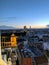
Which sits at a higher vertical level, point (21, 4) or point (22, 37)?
point (21, 4)

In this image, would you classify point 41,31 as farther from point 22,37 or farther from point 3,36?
point 3,36

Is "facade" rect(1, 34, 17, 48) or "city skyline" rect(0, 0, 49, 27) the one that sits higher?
"city skyline" rect(0, 0, 49, 27)

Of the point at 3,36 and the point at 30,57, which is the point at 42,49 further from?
the point at 3,36

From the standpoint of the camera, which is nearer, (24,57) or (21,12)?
(24,57)

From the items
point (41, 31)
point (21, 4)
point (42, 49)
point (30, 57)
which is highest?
point (21, 4)

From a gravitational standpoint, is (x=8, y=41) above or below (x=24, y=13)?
below

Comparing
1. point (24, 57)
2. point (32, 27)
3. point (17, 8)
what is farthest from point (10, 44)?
point (17, 8)

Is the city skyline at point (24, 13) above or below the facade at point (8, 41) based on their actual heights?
above
